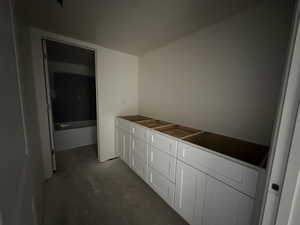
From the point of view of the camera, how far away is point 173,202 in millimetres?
1446

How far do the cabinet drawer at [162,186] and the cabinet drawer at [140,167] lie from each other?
13 cm

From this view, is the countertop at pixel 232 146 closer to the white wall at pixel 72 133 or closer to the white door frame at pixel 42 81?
the white door frame at pixel 42 81

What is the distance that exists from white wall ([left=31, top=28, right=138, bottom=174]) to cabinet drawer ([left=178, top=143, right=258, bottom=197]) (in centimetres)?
178

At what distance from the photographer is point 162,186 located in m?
Result: 1.59

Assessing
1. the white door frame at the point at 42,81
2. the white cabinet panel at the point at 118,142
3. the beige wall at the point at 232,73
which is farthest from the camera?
the white cabinet panel at the point at 118,142

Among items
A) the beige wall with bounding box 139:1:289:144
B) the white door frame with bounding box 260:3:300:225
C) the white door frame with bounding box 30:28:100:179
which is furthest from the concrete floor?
the beige wall with bounding box 139:1:289:144

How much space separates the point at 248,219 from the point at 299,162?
65 centimetres

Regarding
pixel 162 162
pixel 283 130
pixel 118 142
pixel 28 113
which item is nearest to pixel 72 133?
pixel 118 142

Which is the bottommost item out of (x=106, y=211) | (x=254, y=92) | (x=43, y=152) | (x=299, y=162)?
(x=106, y=211)

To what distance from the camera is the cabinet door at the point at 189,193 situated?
118 centimetres

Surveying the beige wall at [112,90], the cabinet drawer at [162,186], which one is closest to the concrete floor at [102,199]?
the cabinet drawer at [162,186]

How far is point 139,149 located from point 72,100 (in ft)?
8.35

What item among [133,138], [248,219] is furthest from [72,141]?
[248,219]

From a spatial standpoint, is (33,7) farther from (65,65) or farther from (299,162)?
(299,162)
